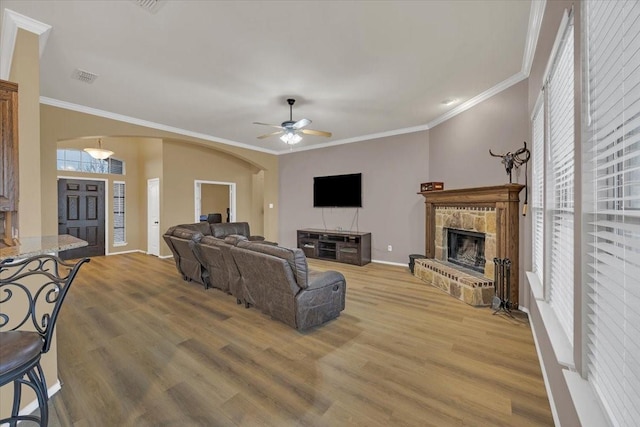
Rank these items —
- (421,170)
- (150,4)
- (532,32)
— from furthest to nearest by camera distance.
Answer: (421,170) → (532,32) → (150,4)

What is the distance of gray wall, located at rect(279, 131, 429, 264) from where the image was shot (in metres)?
5.47

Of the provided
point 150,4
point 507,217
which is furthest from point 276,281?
point 507,217

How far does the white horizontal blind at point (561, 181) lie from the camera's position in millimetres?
1521

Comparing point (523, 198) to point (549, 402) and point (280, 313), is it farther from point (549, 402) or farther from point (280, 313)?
point (280, 313)

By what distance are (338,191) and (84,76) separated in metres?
4.80

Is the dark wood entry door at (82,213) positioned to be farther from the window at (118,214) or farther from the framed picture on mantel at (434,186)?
the framed picture on mantel at (434,186)

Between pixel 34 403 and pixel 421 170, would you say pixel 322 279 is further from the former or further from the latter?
pixel 421 170

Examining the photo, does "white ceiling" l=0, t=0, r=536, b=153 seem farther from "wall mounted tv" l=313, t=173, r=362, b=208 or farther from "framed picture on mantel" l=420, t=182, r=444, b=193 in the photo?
"wall mounted tv" l=313, t=173, r=362, b=208

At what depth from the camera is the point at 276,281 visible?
2.93 m

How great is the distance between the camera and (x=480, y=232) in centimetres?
381

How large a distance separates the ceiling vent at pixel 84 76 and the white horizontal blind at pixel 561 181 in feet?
14.8

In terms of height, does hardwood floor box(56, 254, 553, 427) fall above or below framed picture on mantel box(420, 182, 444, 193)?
below

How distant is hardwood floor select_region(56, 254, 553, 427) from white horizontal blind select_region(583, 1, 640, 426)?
110cm

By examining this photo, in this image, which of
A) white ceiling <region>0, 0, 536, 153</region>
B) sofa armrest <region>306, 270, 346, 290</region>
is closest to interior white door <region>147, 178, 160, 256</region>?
white ceiling <region>0, 0, 536, 153</region>
